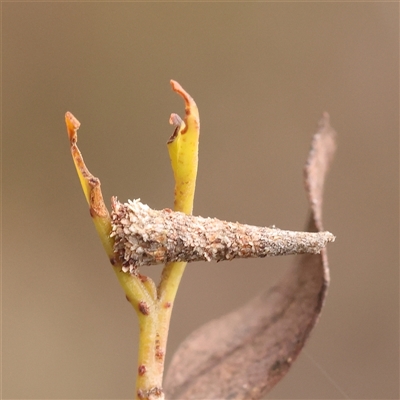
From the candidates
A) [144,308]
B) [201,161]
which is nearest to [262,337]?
[144,308]

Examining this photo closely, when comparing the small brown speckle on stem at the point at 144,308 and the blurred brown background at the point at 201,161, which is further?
the blurred brown background at the point at 201,161

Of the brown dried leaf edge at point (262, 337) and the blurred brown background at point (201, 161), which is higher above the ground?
the blurred brown background at point (201, 161)

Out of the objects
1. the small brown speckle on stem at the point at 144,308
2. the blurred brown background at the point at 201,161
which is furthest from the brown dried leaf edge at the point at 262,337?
the blurred brown background at the point at 201,161

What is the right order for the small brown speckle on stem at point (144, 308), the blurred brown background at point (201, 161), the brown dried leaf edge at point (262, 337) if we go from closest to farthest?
the small brown speckle on stem at point (144, 308) < the brown dried leaf edge at point (262, 337) < the blurred brown background at point (201, 161)

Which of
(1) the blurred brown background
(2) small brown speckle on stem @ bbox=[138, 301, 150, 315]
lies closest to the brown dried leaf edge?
(2) small brown speckle on stem @ bbox=[138, 301, 150, 315]

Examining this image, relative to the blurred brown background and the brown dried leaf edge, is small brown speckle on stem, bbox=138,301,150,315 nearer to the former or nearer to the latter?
the brown dried leaf edge

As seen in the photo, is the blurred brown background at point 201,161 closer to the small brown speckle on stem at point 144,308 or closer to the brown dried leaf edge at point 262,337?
the brown dried leaf edge at point 262,337

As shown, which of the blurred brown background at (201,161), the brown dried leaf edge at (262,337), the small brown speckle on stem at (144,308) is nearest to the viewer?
the small brown speckle on stem at (144,308)
